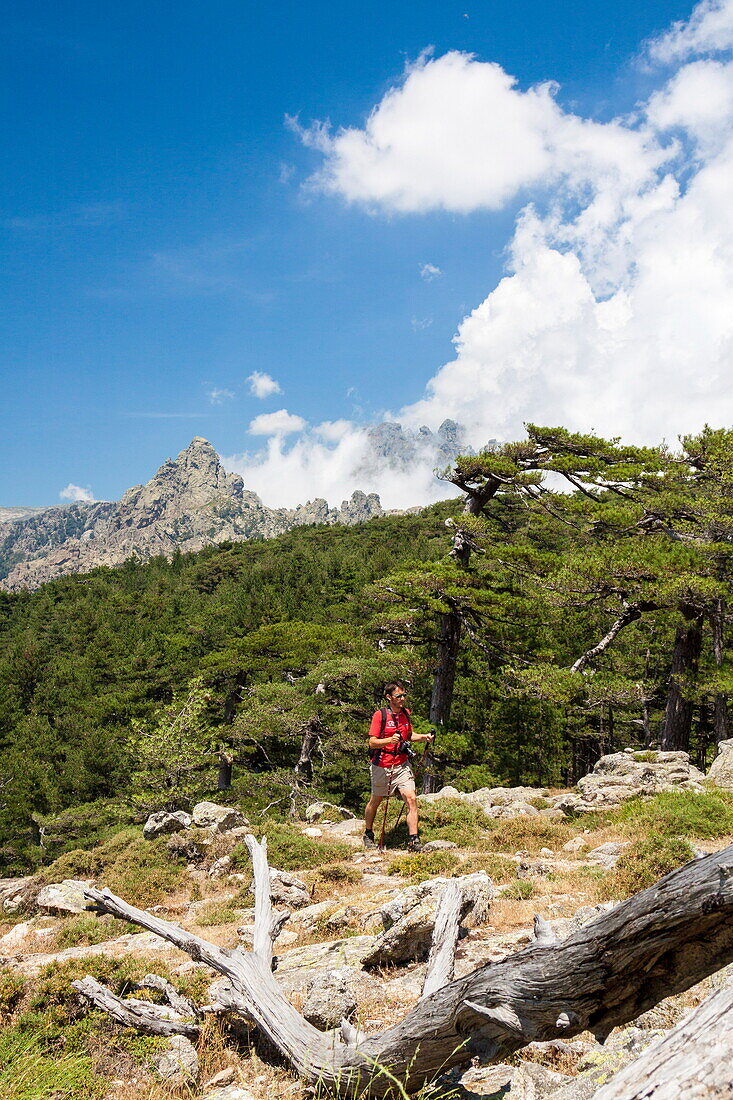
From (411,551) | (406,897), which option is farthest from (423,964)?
(411,551)

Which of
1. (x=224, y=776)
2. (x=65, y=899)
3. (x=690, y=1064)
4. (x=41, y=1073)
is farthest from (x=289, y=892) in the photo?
(x=224, y=776)

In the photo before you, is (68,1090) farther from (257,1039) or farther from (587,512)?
(587,512)

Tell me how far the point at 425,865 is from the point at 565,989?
5.13 meters

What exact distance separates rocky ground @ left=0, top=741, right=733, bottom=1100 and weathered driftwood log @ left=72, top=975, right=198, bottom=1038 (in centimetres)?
11

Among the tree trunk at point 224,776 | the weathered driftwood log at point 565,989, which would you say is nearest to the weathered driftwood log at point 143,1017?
the weathered driftwood log at point 565,989

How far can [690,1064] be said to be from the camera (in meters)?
1.63

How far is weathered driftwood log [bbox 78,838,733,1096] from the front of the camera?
2211 mm

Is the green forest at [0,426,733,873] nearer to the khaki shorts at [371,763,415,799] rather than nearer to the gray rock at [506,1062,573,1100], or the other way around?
the khaki shorts at [371,763,415,799]

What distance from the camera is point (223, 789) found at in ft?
77.8

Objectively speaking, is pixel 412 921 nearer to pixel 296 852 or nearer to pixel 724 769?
pixel 296 852

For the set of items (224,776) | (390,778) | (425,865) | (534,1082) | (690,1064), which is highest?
(690,1064)

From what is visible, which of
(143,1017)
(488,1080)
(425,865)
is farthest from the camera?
(425,865)

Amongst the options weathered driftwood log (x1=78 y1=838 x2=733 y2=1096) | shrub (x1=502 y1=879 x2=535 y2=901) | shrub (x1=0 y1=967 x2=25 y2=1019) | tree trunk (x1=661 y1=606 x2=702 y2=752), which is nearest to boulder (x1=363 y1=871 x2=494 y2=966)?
shrub (x1=502 y1=879 x2=535 y2=901)

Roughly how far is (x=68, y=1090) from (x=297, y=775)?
1586cm
